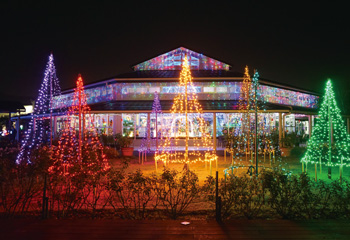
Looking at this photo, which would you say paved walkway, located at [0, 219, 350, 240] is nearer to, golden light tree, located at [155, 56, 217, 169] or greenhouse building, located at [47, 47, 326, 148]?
golden light tree, located at [155, 56, 217, 169]

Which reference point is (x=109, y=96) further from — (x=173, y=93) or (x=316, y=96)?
(x=316, y=96)

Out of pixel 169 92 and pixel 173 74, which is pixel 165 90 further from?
pixel 173 74

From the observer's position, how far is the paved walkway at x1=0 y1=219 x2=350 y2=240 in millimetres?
Result: 4887

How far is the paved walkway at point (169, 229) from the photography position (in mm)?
4887

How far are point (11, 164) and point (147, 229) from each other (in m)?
4.64

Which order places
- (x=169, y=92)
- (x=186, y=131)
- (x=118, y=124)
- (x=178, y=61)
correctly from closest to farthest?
(x=186, y=131) < (x=169, y=92) < (x=118, y=124) < (x=178, y=61)

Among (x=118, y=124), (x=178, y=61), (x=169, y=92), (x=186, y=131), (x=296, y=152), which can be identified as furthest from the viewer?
(x=178, y=61)

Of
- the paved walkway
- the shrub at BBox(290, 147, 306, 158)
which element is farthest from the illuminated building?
the paved walkway

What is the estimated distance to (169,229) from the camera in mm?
5191

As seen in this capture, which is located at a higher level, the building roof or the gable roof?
the gable roof

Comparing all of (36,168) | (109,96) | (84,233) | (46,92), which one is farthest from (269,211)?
(109,96)

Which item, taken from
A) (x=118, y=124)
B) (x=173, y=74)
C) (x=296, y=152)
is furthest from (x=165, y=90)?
(x=296, y=152)

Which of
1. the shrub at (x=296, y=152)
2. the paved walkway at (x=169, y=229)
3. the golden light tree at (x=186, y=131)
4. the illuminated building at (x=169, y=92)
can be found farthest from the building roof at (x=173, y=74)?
the paved walkway at (x=169, y=229)

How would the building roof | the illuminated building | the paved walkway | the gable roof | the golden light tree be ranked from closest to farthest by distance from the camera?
the paved walkway
the golden light tree
the illuminated building
the building roof
the gable roof
